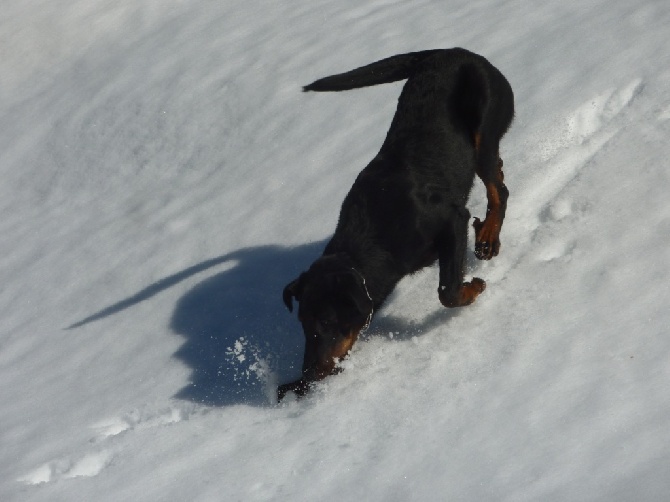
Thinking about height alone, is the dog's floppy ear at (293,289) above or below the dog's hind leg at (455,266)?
above

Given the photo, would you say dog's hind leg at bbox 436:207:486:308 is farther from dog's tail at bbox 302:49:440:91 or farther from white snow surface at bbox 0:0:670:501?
dog's tail at bbox 302:49:440:91

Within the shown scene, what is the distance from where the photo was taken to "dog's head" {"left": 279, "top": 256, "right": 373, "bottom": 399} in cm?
402

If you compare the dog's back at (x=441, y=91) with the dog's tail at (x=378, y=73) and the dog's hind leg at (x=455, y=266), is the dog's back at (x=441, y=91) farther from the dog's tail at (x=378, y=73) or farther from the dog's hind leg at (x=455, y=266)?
the dog's hind leg at (x=455, y=266)

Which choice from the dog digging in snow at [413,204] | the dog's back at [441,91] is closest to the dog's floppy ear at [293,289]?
the dog digging in snow at [413,204]

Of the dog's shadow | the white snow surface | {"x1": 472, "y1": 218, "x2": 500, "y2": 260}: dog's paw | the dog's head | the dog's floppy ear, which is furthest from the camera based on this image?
{"x1": 472, "y1": 218, "x2": 500, "y2": 260}: dog's paw

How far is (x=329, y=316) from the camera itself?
401cm

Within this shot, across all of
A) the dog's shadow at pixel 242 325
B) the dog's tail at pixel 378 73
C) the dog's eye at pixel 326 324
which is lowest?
the dog's shadow at pixel 242 325

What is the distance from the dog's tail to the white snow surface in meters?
0.79

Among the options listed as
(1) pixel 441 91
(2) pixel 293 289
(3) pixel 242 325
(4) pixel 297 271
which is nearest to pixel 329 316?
(2) pixel 293 289

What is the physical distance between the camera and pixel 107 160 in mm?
6805

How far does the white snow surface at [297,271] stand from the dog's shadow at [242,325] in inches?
0.6

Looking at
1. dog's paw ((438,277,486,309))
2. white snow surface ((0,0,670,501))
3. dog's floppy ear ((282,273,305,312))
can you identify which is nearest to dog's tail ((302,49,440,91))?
white snow surface ((0,0,670,501))

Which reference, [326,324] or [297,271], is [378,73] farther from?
[326,324]

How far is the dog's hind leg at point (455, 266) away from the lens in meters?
4.20
